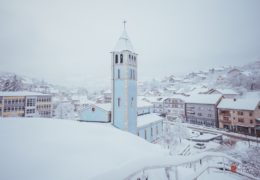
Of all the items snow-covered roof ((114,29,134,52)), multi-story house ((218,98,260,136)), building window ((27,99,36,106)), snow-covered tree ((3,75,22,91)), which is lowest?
multi-story house ((218,98,260,136))

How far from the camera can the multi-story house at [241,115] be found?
24797mm

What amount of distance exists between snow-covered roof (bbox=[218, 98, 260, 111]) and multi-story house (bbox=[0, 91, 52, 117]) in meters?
40.2

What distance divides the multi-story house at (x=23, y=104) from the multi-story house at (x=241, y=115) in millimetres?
40208

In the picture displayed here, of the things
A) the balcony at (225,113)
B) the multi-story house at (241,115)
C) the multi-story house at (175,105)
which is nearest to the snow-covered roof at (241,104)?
the multi-story house at (241,115)

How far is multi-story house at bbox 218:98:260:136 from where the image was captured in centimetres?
2480

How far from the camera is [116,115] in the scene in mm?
16453

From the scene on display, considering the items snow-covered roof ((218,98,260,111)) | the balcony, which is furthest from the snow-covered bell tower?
the balcony

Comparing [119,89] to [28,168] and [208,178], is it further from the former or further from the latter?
[28,168]

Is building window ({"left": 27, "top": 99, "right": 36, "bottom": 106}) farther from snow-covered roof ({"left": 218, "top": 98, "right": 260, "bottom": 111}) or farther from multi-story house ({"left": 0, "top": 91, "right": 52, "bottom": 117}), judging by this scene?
snow-covered roof ({"left": 218, "top": 98, "right": 260, "bottom": 111})

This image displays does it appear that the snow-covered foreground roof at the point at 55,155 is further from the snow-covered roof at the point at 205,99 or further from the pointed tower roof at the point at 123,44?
the snow-covered roof at the point at 205,99

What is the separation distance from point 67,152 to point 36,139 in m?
0.95

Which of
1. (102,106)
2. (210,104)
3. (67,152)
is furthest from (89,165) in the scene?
(210,104)

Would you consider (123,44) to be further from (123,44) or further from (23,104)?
(23,104)

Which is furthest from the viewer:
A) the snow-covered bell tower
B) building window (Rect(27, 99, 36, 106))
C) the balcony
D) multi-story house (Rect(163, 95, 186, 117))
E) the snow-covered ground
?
multi-story house (Rect(163, 95, 186, 117))
